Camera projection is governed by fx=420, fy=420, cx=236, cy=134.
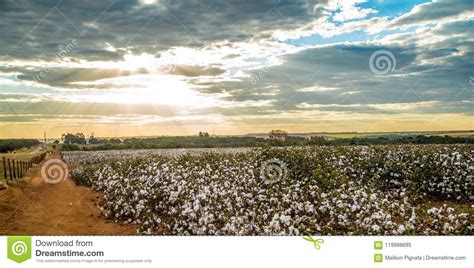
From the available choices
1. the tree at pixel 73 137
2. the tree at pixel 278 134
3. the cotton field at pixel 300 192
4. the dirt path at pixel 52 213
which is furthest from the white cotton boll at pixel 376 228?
the tree at pixel 73 137

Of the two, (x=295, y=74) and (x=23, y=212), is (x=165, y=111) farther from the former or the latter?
(x=23, y=212)

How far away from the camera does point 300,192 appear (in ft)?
36.6

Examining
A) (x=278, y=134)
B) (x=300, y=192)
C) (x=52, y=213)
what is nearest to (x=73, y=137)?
(x=52, y=213)

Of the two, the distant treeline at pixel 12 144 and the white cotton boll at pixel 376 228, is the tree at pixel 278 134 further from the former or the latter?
the distant treeline at pixel 12 144

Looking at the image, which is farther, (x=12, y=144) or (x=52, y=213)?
(x=52, y=213)

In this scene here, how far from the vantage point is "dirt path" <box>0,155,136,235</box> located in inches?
373

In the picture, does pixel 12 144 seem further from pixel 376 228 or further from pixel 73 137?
pixel 376 228

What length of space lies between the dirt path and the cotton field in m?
0.54

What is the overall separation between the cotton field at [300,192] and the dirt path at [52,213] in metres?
0.54

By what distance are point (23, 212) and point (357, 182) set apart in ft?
31.2

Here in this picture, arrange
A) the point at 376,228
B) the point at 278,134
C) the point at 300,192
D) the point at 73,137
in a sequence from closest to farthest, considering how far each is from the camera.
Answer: the point at 376,228, the point at 300,192, the point at 278,134, the point at 73,137

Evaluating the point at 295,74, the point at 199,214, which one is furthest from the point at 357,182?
the point at 199,214

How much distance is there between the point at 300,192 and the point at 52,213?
686 centimetres

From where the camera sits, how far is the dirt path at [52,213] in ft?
31.1
